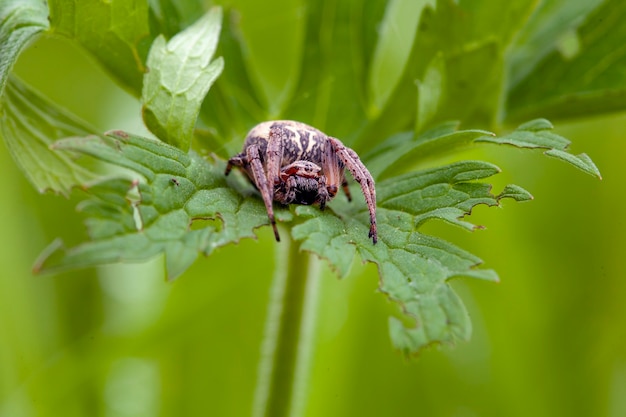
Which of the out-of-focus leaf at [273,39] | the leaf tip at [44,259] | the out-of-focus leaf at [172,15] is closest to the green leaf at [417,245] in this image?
the leaf tip at [44,259]

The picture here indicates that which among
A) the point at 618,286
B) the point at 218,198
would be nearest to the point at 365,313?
the point at 618,286

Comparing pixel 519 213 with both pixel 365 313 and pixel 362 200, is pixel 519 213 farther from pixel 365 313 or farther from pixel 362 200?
pixel 362 200

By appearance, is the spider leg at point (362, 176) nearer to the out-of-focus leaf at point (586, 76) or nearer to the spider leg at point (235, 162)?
the spider leg at point (235, 162)

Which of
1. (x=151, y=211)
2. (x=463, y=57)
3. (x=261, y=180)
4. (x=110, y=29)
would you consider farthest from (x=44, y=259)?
(x=463, y=57)

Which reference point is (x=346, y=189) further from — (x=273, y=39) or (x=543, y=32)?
(x=273, y=39)

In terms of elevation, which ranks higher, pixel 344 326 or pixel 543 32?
pixel 543 32

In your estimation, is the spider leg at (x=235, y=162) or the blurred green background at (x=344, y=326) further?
the blurred green background at (x=344, y=326)

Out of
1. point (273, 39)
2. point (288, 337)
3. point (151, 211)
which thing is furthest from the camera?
point (273, 39)

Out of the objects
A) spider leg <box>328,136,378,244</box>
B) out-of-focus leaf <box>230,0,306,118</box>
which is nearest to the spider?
spider leg <box>328,136,378,244</box>
